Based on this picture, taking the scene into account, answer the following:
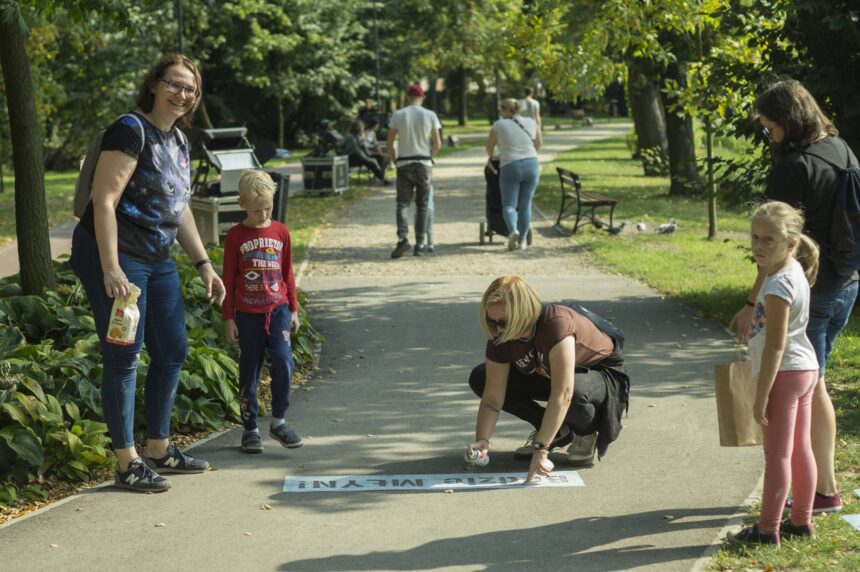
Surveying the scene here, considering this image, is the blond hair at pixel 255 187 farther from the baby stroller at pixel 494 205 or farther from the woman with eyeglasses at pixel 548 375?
the baby stroller at pixel 494 205

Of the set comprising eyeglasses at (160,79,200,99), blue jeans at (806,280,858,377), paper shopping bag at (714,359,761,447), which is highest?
eyeglasses at (160,79,200,99)

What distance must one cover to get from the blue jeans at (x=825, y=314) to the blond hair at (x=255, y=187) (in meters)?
2.70

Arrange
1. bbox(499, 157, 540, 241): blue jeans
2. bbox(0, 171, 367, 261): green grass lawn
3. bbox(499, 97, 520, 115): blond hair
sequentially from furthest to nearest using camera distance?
bbox(0, 171, 367, 261): green grass lawn < bbox(499, 97, 520, 115): blond hair < bbox(499, 157, 540, 241): blue jeans

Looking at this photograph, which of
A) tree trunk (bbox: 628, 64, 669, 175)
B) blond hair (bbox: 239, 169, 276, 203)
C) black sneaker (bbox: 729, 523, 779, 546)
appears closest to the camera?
black sneaker (bbox: 729, 523, 779, 546)

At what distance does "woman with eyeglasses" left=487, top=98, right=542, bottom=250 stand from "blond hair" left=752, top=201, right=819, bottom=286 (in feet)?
30.3

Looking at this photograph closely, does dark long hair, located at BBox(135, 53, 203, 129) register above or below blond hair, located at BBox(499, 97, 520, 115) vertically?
above

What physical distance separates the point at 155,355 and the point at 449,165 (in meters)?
25.8

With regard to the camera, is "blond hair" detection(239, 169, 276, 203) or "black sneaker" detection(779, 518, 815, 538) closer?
"black sneaker" detection(779, 518, 815, 538)

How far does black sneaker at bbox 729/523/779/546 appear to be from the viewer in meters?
4.73

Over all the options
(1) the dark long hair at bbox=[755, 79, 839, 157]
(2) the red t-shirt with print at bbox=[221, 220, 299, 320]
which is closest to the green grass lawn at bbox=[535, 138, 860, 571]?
(1) the dark long hair at bbox=[755, 79, 839, 157]

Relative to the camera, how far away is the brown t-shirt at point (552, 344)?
5.48 metres

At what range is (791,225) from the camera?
4.61 m

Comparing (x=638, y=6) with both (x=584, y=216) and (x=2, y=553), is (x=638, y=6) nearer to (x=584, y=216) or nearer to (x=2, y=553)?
(x=584, y=216)

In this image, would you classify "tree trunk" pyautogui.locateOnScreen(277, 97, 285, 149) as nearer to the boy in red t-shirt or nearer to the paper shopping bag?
the boy in red t-shirt
